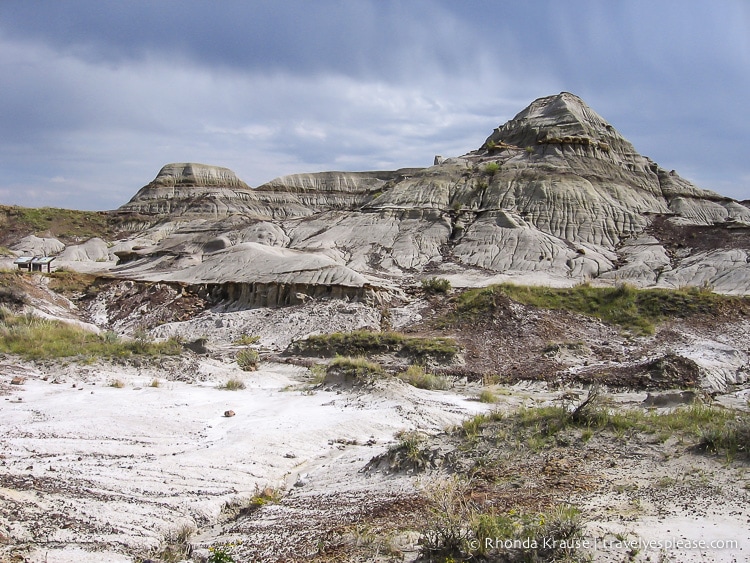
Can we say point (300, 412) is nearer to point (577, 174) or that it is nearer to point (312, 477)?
point (312, 477)

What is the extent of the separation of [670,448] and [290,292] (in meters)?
22.1

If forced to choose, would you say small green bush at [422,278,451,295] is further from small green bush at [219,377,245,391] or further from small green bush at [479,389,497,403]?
small green bush at [219,377,245,391]

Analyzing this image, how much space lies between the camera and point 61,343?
1711cm

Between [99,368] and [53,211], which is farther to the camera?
[53,211]

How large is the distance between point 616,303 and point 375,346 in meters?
10.3

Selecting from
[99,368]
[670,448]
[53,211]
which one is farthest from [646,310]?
[53,211]

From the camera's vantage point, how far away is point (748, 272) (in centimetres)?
3130

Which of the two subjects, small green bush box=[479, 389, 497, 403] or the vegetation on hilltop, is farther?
the vegetation on hilltop

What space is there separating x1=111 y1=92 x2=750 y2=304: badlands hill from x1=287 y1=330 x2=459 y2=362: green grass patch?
6.18 meters

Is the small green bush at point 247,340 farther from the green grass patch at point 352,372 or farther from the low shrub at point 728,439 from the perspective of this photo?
the low shrub at point 728,439

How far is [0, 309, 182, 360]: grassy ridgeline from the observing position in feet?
53.0

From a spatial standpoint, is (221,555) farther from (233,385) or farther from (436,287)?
(436,287)

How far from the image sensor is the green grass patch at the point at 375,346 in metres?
20.1

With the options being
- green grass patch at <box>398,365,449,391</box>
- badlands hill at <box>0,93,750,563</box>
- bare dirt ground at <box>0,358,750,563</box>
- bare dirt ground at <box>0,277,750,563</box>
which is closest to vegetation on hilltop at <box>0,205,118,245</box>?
badlands hill at <box>0,93,750,563</box>
